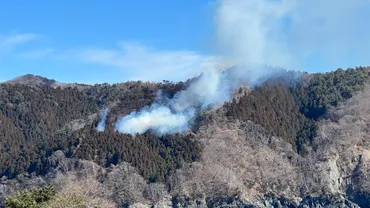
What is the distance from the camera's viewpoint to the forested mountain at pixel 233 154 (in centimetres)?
11400

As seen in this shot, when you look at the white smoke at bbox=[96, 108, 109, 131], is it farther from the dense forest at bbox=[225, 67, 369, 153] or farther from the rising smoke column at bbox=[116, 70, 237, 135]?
the dense forest at bbox=[225, 67, 369, 153]

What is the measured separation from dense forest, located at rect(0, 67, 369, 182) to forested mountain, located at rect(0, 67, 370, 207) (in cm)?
32

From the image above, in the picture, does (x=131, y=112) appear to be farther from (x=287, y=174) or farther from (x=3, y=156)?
(x=287, y=174)

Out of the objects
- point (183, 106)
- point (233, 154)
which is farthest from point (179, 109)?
point (233, 154)

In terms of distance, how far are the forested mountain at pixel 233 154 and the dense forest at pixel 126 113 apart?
317mm

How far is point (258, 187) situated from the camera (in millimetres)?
118188

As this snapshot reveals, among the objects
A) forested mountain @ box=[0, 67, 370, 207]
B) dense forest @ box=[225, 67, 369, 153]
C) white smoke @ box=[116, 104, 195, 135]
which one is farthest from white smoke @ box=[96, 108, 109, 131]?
dense forest @ box=[225, 67, 369, 153]

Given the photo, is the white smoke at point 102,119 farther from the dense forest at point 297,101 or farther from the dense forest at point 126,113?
the dense forest at point 297,101

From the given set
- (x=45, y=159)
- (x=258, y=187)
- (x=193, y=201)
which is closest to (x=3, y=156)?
(x=45, y=159)

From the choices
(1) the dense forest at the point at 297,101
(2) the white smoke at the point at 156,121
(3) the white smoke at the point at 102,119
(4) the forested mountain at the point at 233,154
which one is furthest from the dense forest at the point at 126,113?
(2) the white smoke at the point at 156,121

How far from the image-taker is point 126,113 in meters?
150

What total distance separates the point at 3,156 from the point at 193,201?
1969 inches

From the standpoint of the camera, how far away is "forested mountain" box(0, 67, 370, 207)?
114 meters

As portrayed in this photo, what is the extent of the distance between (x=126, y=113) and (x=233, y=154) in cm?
3803
